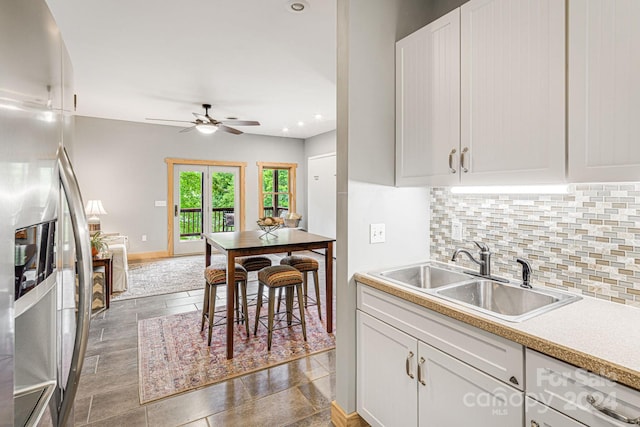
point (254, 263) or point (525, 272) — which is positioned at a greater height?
point (525, 272)

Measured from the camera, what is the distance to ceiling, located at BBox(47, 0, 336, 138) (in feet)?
9.01

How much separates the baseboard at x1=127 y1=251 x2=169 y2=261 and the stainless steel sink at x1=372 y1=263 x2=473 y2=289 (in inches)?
246

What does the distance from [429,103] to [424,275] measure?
100cm

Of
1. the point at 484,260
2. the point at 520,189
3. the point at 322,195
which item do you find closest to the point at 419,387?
the point at 484,260

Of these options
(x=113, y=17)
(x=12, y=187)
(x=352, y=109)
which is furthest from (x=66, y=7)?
(x=12, y=187)

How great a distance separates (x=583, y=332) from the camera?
3.65ft

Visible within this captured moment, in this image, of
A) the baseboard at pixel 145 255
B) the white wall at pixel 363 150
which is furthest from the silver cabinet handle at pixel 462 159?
the baseboard at pixel 145 255

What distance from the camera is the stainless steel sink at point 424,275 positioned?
1.95 meters

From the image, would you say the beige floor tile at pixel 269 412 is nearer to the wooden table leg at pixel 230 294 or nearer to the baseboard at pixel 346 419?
the baseboard at pixel 346 419

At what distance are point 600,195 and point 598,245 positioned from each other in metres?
0.21

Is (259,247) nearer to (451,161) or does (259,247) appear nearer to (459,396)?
(451,161)

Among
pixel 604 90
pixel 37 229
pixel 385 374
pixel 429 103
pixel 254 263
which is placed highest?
pixel 429 103

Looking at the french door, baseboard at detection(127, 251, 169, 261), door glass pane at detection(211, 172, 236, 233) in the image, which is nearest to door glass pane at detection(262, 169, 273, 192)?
the french door

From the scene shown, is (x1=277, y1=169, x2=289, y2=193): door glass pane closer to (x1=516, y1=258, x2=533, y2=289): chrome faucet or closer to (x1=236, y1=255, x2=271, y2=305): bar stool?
(x1=236, y1=255, x2=271, y2=305): bar stool
